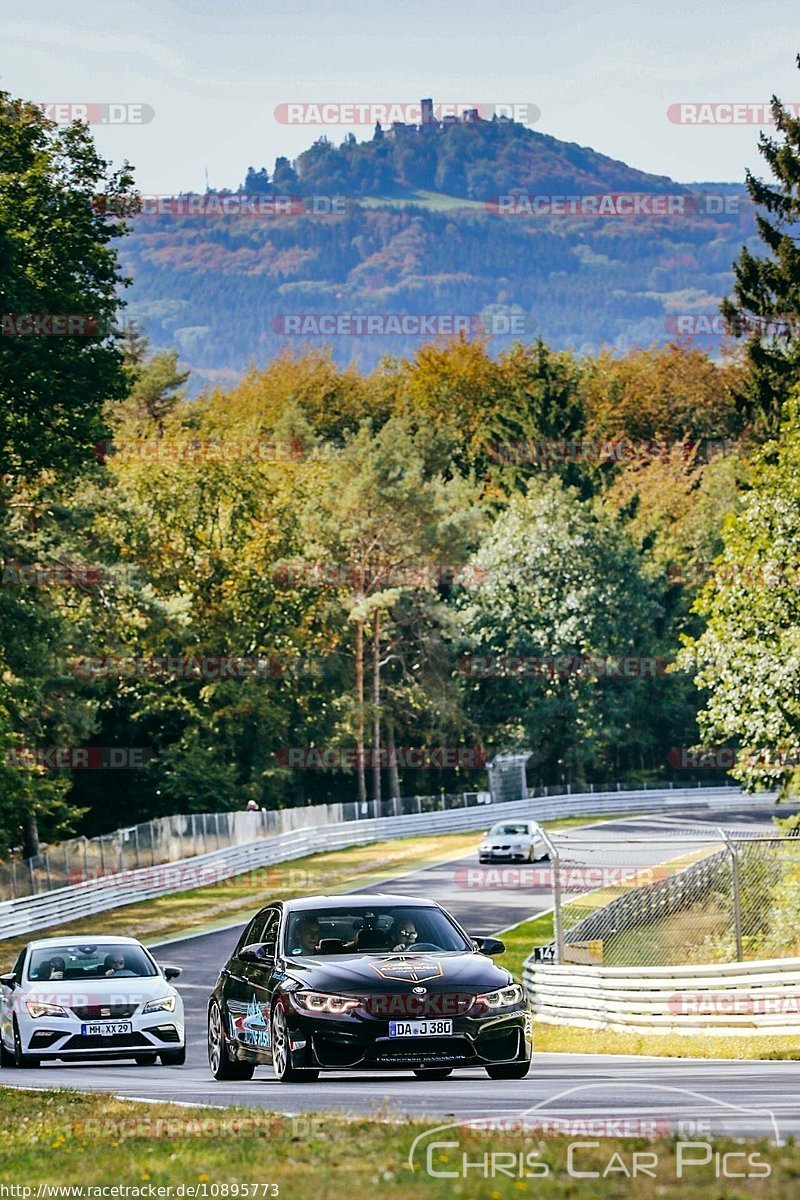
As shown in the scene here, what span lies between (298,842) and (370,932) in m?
44.9

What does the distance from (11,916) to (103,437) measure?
1066 cm

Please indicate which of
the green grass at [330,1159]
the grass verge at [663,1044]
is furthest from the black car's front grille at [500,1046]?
the grass verge at [663,1044]

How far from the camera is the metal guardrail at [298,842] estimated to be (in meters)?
42.8

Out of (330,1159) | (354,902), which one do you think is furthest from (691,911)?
(330,1159)

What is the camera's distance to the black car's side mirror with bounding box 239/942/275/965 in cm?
1466

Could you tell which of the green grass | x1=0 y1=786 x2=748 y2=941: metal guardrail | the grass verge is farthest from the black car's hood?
x1=0 y1=786 x2=748 y2=941: metal guardrail

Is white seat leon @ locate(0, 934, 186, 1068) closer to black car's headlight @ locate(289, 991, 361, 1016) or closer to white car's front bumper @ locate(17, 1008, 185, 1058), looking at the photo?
white car's front bumper @ locate(17, 1008, 185, 1058)

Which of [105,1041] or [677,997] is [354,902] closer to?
[105,1041]

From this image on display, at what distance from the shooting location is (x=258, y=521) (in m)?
75.5

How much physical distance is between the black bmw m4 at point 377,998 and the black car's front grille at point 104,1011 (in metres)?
3.04

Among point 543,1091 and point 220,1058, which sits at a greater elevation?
point 543,1091

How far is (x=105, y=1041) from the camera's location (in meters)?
17.7

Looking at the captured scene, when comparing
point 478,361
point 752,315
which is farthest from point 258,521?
point 478,361

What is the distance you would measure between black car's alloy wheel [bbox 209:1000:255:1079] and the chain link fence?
278 inches
